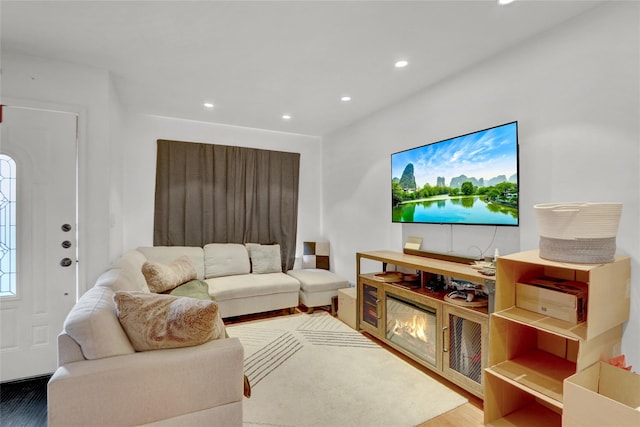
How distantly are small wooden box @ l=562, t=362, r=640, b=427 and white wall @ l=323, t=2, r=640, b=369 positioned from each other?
238 mm

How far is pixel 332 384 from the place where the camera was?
2266 mm

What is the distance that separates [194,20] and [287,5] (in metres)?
0.62

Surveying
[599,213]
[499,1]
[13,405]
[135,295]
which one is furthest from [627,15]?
[13,405]

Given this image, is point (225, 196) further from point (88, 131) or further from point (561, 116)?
point (561, 116)

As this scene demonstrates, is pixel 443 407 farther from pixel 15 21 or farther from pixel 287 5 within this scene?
pixel 15 21

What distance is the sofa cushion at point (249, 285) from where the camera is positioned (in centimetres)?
344

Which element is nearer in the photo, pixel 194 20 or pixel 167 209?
pixel 194 20

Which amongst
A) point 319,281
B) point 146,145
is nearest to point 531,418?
point 319,281

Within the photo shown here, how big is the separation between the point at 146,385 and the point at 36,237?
186 cm

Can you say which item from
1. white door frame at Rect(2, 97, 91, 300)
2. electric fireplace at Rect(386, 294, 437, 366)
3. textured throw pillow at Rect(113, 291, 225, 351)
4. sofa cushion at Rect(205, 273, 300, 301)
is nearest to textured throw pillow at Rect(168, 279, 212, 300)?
sofa cushion at Rect(205, 273, 300, 301)

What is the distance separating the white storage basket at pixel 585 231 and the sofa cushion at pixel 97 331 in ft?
7.38

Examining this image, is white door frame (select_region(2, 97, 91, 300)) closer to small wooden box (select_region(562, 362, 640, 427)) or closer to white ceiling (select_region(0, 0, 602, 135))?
white ceiling (select_region(0, 0, 602, 135))

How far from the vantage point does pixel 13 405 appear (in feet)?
6.66

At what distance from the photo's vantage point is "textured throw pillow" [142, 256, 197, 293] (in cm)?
284
